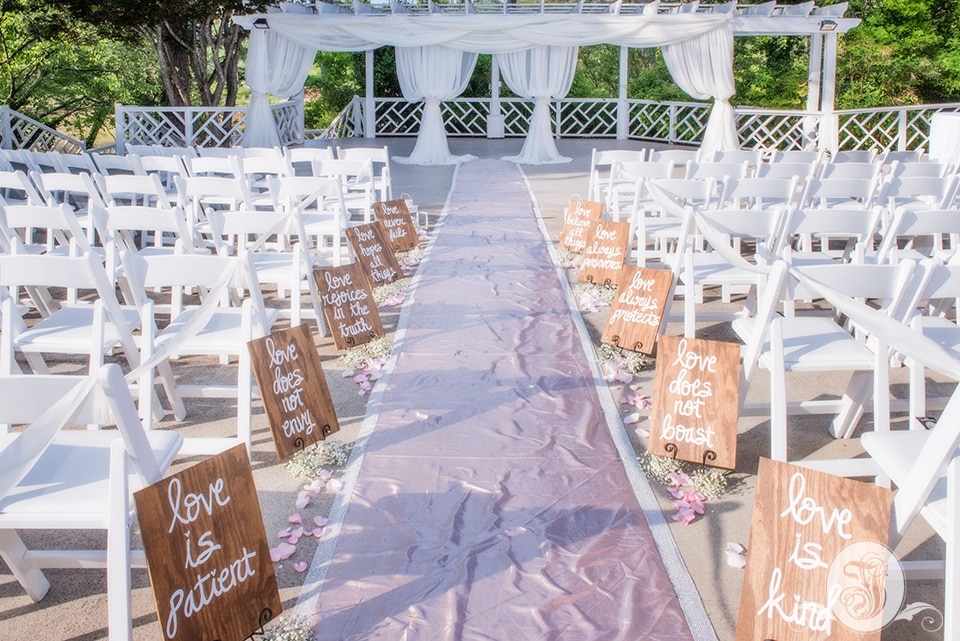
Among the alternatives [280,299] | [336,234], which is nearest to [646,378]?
[336,234]

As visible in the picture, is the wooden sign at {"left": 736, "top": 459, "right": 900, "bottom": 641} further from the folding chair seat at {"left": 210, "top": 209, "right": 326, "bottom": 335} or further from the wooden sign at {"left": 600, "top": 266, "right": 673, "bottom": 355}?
the folding chair seat at {"left": 210, "top": 209, "right": 326, "bottom": 335}

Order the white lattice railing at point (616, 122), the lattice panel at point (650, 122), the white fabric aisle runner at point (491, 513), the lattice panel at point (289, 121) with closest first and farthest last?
the white fabric aisle runner at point (491, 513) < the lattice panel at point (289, 121) < the white lattice railing at point (616, 122) < the lattice panel at point (650, 122)

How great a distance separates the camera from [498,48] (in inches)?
529

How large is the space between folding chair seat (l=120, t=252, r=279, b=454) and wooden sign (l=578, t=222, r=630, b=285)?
2539 millimetres

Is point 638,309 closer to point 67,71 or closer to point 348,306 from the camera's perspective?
point 348,306

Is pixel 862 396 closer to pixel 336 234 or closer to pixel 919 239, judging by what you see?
pixel 336 234

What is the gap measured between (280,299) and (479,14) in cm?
934

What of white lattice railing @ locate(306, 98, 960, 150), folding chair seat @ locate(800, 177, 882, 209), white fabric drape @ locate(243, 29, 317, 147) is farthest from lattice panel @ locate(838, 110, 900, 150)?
white fabric drape @ locate(243, 29, 317, 147)

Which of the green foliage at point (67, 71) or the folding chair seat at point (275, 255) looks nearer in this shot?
the folding chair seat at point (275, 255)

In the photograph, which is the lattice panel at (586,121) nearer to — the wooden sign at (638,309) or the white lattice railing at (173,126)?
the white lattice railing at (173,126)

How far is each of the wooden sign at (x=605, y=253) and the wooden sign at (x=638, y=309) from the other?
1155 millimetres

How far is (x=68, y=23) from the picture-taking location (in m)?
15.2

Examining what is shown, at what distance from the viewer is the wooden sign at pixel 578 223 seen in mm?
6395

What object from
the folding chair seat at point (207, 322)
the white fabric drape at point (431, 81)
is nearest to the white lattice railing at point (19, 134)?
the white fabric drape at point (431, 81)
